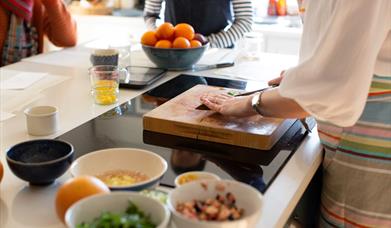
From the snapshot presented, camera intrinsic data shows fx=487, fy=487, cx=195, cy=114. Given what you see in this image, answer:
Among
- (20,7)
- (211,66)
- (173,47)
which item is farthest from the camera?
(20,7)

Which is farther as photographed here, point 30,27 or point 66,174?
point 30,27

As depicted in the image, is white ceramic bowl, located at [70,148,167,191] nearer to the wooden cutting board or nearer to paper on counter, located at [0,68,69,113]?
the wooden cutting board

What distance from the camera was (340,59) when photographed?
0.87m

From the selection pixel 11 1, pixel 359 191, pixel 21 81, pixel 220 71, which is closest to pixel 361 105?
pixel 359 191

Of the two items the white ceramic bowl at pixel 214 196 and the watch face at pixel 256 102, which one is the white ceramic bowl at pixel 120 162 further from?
the watch face at pixel 256 102

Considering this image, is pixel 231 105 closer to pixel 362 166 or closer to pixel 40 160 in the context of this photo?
pixel 362 166

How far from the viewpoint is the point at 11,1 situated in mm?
2027

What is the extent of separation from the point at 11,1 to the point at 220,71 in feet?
3.15

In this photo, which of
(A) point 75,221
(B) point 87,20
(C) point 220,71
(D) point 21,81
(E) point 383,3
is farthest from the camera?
(B) point 87,20

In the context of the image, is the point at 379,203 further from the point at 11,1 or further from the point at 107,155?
the point at 11,1

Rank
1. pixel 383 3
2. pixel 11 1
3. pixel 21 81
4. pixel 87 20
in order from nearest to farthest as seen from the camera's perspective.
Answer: pixel 383 3
pixel 21 81
pixel 11 1
pixel 87 20

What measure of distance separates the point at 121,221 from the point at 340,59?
0.48 metres

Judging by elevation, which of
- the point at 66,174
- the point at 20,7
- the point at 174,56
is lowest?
the point at 66,174

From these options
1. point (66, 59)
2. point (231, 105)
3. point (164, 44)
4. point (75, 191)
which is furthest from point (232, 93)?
point (66, 59)
